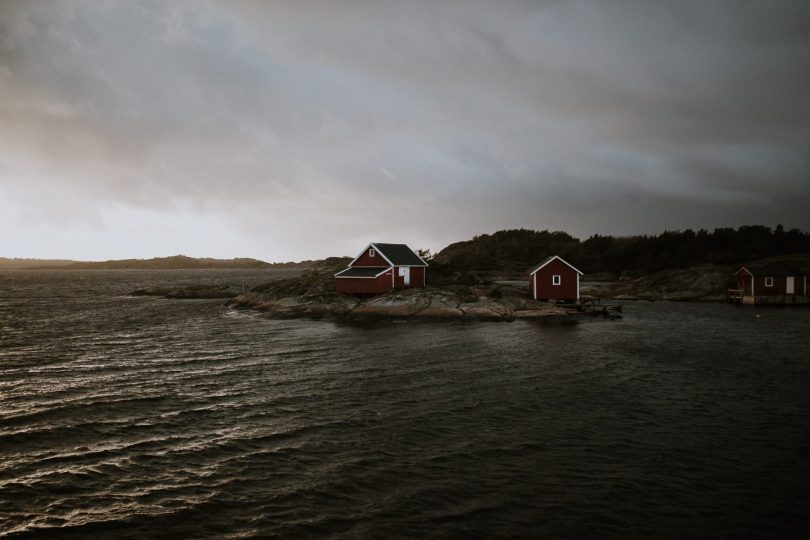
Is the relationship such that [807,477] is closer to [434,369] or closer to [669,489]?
[669,489]

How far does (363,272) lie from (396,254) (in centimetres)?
548

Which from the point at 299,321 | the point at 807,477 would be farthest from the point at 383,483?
the point at 299,321

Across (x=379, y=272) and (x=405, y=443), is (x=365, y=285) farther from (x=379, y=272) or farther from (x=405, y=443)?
(x=405, y=443)

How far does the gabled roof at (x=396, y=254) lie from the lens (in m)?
57.3

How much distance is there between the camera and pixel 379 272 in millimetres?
55719

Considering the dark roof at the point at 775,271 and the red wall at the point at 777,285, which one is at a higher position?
the dark roof at the point at 775,271

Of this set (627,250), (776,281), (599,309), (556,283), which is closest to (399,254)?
(556,283)

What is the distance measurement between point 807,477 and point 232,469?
15523 mm

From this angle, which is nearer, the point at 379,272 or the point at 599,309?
the point at 599,309

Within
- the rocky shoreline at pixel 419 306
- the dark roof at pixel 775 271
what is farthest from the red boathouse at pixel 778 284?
the rocky shoreline at pixel 419 306

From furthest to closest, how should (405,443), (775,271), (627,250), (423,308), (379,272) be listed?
(627,250)
(775,271)
(379,272)
(423,308)
(405,443)

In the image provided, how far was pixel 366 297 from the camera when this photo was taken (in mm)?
55406

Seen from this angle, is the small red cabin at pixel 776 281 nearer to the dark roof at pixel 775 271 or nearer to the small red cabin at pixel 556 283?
the dark roof at pixel 775 271

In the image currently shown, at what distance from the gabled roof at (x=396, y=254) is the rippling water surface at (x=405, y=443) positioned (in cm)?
2656
